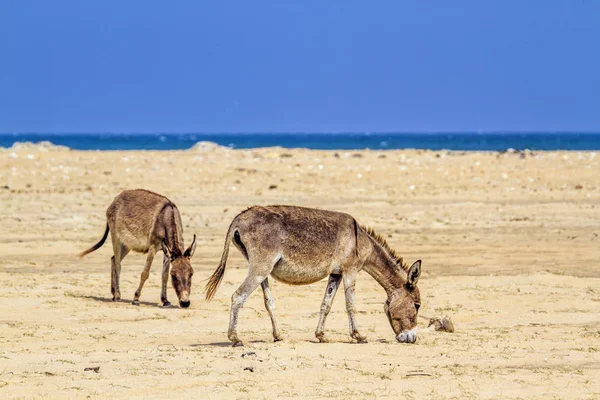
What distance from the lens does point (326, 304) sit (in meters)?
11.4

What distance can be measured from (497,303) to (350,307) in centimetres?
361

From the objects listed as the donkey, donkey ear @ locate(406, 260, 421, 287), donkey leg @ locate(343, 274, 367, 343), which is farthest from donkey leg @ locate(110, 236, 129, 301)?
donkey ear @ locate(406, 260, 421, 287)

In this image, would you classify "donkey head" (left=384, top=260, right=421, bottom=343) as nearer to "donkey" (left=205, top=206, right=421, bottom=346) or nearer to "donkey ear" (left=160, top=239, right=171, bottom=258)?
"donkey" (left=205, top=206, right=421, bottom=346)

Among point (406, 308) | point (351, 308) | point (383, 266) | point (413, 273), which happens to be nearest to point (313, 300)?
point (383, 266)

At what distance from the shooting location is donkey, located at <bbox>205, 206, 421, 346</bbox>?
10.9 meters

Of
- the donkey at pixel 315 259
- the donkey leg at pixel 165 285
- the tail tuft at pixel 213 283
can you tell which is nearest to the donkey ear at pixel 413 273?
the donkey at pixel 315 259

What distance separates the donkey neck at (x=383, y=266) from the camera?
1162cm

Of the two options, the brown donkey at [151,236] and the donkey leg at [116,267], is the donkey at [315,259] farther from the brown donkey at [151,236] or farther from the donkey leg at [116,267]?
the donkey leg at [116,267]

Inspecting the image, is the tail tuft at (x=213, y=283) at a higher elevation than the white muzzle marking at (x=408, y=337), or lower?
higher

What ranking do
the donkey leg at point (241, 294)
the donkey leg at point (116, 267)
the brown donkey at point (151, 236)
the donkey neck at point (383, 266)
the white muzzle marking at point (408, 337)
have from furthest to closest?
the donkey leg at point (116, 267)
the brown donkey at point (151, 236)
the donkey neck at point (383, 266)
the white muzzle marking at point (408, 337)
the donkey leg at point (241, 294)

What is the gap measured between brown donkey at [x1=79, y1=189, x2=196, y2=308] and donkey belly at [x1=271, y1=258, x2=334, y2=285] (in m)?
2.91

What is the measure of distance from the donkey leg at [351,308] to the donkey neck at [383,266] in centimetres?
35

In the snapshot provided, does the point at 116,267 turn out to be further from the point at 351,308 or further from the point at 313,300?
the point at 351,308

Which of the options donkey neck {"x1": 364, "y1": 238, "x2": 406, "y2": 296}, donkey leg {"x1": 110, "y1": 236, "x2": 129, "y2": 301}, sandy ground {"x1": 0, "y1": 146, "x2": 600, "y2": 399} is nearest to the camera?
sandy ground {"x1": 0, "y1": 146, "x2": 600, "y2": 399}
